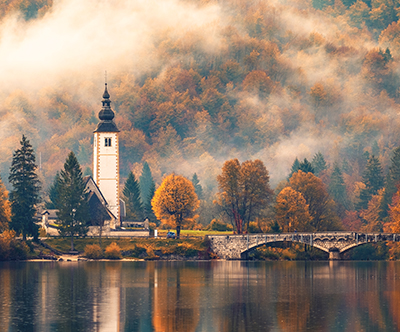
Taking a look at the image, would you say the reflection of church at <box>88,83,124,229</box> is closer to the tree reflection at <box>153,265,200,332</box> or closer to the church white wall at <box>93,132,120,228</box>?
the church white wall at <box>93,132,120,228</box>

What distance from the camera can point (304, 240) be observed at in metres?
132

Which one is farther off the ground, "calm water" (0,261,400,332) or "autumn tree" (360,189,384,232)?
"autumn tree" (360,189,384,232)

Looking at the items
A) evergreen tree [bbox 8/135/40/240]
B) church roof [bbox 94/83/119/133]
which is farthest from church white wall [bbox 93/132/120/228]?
evergreen tree [bbox 8/135/40/240]

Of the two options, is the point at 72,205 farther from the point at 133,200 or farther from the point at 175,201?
the point at 133,200

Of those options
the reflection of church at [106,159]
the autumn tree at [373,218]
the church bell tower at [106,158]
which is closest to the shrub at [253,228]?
the reflection of church at [106,159]

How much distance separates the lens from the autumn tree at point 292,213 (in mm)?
147875

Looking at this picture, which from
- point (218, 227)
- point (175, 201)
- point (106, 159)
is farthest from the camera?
point (218, 227)

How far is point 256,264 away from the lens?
129500 millimetres

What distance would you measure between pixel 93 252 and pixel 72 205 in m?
9.70

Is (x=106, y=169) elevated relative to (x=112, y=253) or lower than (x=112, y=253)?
elevated

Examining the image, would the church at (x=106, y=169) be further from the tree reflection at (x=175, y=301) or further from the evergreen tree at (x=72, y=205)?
the tree reflection at (x=175, y=301)

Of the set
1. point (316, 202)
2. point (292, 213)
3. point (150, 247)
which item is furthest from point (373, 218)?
point (150, 247)

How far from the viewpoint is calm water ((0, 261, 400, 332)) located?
64062 mm

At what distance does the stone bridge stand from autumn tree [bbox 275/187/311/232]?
13406 millimetres
